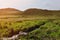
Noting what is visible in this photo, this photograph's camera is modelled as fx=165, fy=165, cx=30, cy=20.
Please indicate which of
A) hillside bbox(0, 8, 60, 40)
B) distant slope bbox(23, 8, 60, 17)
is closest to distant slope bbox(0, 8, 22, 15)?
hillside bbox(0, 8, 60, 40)

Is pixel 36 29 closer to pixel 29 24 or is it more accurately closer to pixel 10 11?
pixel 29 24

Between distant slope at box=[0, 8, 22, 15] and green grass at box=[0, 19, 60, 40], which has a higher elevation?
distant slope at box=[0, 8, 22, 15]

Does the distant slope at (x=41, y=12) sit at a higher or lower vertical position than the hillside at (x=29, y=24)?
higher

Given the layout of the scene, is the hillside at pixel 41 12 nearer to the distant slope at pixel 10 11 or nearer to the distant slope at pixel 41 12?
the distant slope at pixel 41 12

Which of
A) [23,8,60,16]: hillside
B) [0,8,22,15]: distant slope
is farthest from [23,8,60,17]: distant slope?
[0,8,22,15]: distant slope

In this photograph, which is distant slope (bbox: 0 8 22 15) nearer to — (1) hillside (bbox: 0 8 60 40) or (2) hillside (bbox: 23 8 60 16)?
(1) hillside (bbox: 0 8 60 40)

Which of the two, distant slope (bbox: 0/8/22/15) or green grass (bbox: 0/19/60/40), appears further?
distant slope (bbox: 0/8/22/15)

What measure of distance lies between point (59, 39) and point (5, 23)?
2.62 feet

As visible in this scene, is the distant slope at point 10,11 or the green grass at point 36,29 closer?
the green grass at point 36,29

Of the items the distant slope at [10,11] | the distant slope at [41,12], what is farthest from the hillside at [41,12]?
the distant slope at [10,11]

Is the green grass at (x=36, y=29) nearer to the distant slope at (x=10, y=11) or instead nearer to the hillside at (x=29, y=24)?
the hillside at (x=29, y=24)

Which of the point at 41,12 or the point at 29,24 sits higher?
the point at 41,12

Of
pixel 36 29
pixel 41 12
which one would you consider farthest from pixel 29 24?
pixel 41 12

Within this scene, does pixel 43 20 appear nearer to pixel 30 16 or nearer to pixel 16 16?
pixel 30 16
